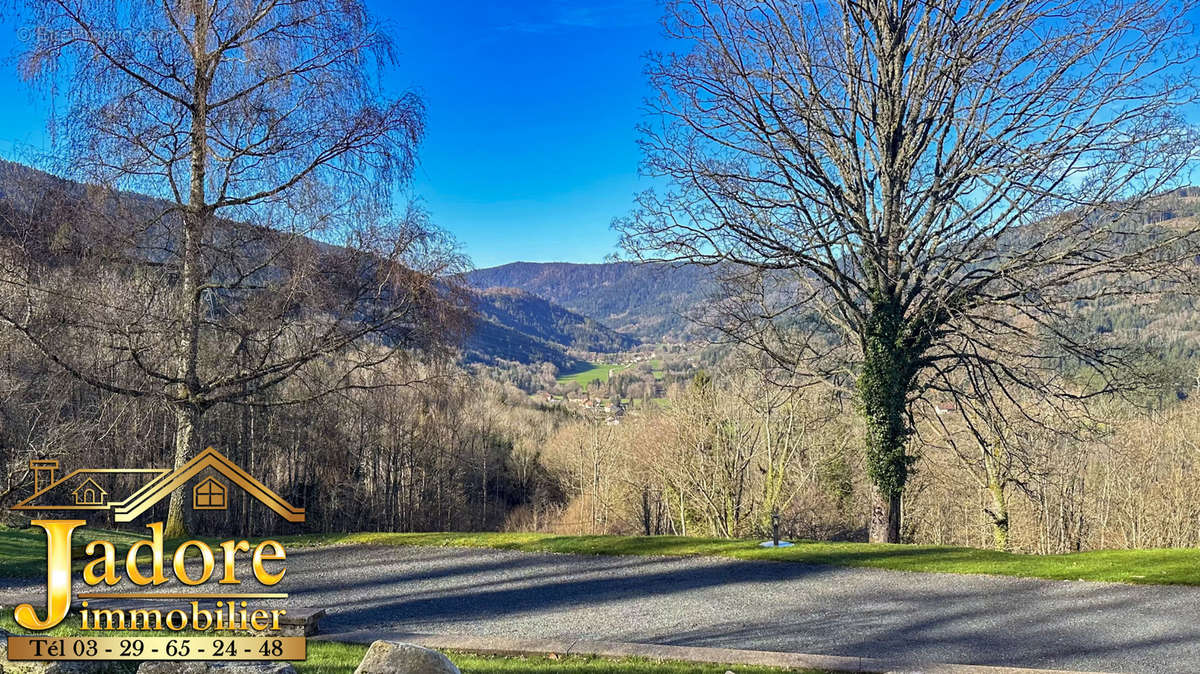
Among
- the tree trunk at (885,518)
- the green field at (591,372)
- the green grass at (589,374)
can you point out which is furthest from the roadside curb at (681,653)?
the green grass at (589,374)

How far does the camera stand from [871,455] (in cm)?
1210

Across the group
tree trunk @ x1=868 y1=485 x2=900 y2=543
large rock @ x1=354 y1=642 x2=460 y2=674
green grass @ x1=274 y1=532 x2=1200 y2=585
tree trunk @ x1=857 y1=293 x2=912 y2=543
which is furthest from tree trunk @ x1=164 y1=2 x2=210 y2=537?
tree trunk @ x1=868 y1=485 x2=900 y2=543

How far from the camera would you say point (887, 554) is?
1023 centimetres


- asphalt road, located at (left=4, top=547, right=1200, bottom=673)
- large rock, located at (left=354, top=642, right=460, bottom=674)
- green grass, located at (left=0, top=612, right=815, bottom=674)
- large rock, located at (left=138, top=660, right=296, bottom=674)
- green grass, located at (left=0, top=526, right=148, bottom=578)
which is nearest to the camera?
large rock, located at (left=354, top=642, right=460, bottom=674)

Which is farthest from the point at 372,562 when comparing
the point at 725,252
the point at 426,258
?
the point at 725,252

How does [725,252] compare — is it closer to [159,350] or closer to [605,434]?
[159,350]

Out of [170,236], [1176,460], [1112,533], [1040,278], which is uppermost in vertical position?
[170,236]

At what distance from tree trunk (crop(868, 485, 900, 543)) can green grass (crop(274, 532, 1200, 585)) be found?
51.3 inches

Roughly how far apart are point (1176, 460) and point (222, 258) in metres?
30.4

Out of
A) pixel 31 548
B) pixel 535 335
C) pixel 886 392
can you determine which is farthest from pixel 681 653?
pixel 535 335

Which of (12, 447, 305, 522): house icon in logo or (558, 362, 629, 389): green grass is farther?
(558, 362, 629, 389): green grass

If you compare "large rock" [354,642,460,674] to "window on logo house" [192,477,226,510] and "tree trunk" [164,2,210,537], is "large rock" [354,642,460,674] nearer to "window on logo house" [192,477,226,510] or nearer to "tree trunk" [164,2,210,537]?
"tree trunk" [164,2,210,537]

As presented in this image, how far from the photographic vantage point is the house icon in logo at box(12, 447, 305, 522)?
6.62 metres

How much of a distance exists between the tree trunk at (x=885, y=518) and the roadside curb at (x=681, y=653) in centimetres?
660
